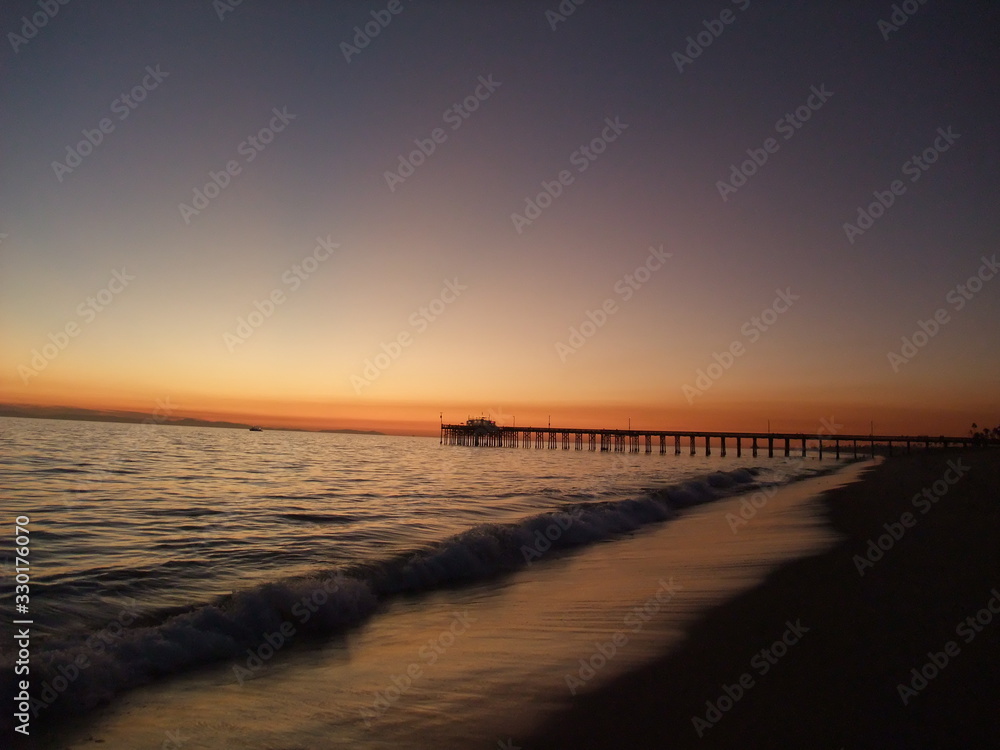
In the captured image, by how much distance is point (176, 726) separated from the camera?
5121mm

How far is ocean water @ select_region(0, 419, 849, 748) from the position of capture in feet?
17.3

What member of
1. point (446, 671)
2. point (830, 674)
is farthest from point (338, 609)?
point (830, 674)

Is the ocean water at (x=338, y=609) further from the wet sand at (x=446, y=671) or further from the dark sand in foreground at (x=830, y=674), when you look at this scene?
the dark sand in foreground at (x=830, y=674)

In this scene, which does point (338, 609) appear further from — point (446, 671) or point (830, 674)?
point (830, 674)

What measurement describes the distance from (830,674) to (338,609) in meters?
6.08

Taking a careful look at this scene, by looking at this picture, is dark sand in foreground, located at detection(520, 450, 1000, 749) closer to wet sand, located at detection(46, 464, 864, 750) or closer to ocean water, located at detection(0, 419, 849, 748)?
wet sand, located at detection(46, 464, 864, 750)

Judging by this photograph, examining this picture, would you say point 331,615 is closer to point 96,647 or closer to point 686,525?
point 96,647

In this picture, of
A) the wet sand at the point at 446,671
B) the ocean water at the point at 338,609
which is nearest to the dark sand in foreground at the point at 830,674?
the wet sand at the point at 446,671

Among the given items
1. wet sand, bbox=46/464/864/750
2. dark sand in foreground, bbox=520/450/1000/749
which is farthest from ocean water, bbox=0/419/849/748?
dark sand in foreground, bbox=520/450/1000/749

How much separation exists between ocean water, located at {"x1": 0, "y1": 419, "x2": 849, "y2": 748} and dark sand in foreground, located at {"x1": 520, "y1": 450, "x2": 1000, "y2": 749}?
50 centimetres

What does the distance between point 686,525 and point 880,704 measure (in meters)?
13.7

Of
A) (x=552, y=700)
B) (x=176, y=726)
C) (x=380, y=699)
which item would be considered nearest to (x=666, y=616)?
(x=552, y=700)

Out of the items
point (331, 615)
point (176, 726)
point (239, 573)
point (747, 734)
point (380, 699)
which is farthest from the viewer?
point (239, 573)

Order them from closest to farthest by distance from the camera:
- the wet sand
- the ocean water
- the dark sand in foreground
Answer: the dark sand in foreground → the wet sand → the ocean water
